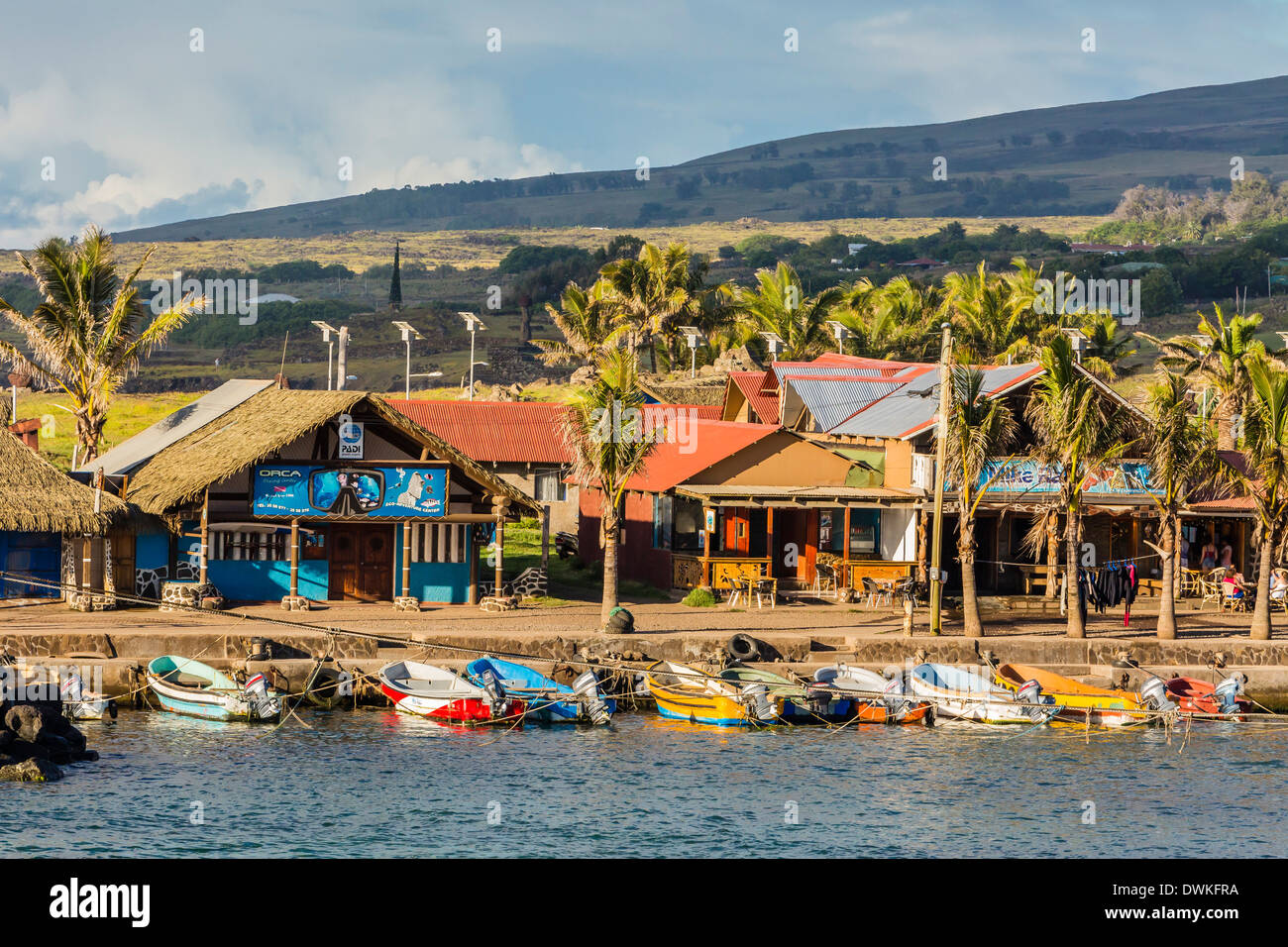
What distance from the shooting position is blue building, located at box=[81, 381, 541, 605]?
3994 cm

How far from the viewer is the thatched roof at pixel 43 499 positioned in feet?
125

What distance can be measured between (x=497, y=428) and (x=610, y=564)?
2475 centimetres

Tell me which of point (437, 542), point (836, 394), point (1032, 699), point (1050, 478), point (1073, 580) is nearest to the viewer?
point (1032, 699)

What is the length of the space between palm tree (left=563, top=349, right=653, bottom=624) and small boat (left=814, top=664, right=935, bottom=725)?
232 inches

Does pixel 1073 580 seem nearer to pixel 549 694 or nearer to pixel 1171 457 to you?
pixel 1171 457

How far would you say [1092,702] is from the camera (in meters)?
35.7

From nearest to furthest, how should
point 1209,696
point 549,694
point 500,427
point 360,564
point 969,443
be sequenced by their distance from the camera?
point 549,694 → point 1209,696 → point 969,443 → point 360,564 → point 500,427

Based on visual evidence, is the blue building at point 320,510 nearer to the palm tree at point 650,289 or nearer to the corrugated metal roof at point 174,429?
the corrugated metal roof at point 174,429

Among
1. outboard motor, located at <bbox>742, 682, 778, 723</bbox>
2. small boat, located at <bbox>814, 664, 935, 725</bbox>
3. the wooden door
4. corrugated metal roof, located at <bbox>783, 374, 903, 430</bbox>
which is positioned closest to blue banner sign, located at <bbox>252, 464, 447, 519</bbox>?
the wooden door

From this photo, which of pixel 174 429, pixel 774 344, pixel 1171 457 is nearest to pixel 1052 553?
pixel 1171 457
